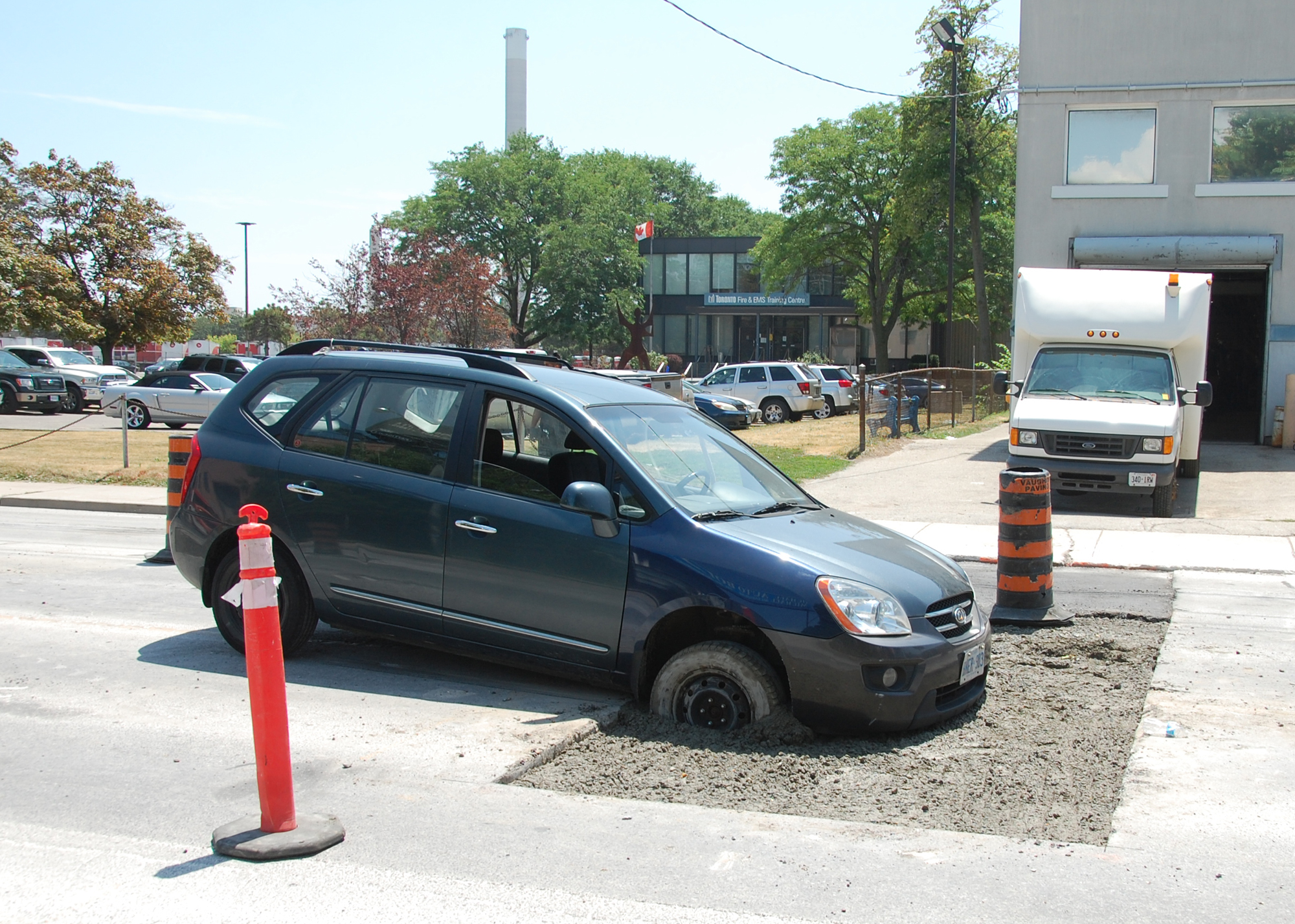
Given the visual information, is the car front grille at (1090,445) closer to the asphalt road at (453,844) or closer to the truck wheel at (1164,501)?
the truck wheel at (1164,501)

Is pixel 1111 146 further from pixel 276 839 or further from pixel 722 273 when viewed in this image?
pixel 722 273

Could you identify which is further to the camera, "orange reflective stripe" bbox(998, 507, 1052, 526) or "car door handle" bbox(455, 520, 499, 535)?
"orange reflective stripe" bbox(998, 507, 1052, 526)

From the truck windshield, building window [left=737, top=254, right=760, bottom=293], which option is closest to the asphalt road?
the truck windshield

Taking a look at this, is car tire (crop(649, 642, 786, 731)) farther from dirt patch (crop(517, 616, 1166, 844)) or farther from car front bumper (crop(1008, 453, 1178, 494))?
car front bumper (crop(1008, 453, 1178, 494))

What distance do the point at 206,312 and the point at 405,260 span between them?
1718 centimetres

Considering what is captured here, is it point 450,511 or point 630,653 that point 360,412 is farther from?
point 630,653

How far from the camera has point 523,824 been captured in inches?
168

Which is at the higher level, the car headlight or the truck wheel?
the car headlight

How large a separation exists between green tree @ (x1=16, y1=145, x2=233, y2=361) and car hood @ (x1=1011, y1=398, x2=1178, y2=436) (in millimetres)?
38207

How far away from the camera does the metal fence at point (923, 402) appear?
22.5m

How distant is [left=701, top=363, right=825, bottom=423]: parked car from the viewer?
3141 cm

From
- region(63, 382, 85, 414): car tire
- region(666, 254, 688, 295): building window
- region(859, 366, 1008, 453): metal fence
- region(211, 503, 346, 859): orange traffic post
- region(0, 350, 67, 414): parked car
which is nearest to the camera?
region(211, 503, 346, 859): orange traffic post

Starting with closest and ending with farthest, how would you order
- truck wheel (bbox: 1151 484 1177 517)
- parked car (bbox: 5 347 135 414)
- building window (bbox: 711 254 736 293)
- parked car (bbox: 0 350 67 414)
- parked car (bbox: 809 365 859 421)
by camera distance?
truck wheel (bbox: 1151 484 1177 517) < parked car (bbox: 809 365 859 421) < parked car (bbox: 0 350 67 414) < parked car (bbox: 5 347 135 414) < building window (bbox: 711 254 736 293)

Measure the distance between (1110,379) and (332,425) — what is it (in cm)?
1196
